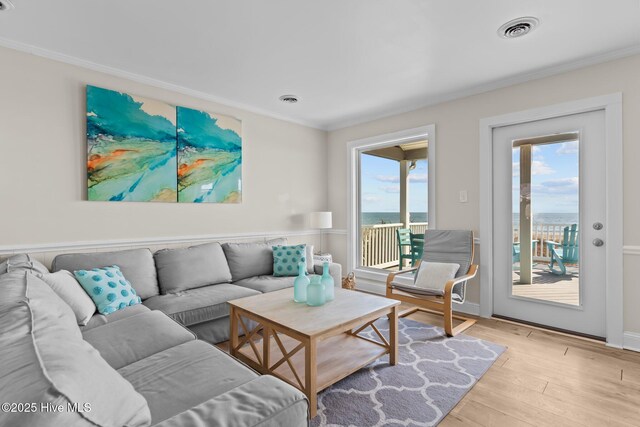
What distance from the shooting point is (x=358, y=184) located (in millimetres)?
4754

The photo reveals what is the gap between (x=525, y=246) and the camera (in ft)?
10.6

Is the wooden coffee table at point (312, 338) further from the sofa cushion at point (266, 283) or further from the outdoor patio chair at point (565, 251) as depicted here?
the outdoor patio chair at point (565, 251)

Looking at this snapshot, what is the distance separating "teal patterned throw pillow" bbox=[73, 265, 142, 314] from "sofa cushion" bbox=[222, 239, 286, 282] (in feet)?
3.47

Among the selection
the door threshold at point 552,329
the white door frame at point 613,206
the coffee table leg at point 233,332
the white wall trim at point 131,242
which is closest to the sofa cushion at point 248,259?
the white wall trim at point 131,242

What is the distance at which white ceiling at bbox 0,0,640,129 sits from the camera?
2062mm

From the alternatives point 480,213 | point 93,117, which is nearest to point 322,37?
point 93,117

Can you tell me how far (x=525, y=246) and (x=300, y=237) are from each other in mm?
2719

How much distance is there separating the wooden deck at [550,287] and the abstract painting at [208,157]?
321 cm

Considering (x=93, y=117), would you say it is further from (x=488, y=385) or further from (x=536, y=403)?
(x=536, y=403)

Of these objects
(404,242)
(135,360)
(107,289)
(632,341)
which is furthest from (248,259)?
(632,341)

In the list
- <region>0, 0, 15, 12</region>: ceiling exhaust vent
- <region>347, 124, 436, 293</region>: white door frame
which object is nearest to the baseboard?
<region>347, 124, 436, 293</region>: white door frame

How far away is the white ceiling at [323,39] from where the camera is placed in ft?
6.77

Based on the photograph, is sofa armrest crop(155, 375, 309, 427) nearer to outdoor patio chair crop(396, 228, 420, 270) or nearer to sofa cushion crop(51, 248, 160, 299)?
sofa cushion crop(51, 248, 160, 299)

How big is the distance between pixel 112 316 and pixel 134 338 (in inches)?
21.4
